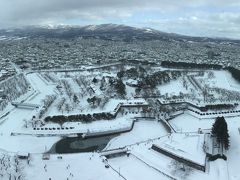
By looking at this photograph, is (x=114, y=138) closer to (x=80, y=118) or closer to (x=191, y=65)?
(x=80, y=118)

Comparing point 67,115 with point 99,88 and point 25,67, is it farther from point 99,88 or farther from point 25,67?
point 25,67

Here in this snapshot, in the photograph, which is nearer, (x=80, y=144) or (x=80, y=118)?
(x=80, y=144)

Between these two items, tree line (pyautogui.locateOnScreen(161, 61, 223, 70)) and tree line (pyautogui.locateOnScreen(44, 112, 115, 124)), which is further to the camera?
tree line (pyautogui.locateOnScreen(161, 61, 223, 70))

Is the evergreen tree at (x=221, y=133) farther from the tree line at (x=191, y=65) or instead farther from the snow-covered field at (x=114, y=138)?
the tree line at (x=191, y=65)

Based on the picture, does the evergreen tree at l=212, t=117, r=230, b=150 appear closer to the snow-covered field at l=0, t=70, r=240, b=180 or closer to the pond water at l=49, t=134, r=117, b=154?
the snow-covered field at l=0, t=70, r=240, b=180

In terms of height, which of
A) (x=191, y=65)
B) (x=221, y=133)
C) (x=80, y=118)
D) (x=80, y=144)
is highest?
(x=191, y=65)

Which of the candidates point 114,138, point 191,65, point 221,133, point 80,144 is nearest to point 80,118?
point 80,144

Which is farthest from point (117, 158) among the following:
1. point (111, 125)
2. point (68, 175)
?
point (111, 125)

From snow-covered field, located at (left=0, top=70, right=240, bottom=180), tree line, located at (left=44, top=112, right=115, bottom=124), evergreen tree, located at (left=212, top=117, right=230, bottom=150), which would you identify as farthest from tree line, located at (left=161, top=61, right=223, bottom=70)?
evergreen tree, located at (left=212, top=117, right=230, bottom=150)

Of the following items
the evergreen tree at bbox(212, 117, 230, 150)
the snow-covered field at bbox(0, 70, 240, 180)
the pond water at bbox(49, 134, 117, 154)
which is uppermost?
the evergreen tree at bbox(212, 117, 230, 150)
